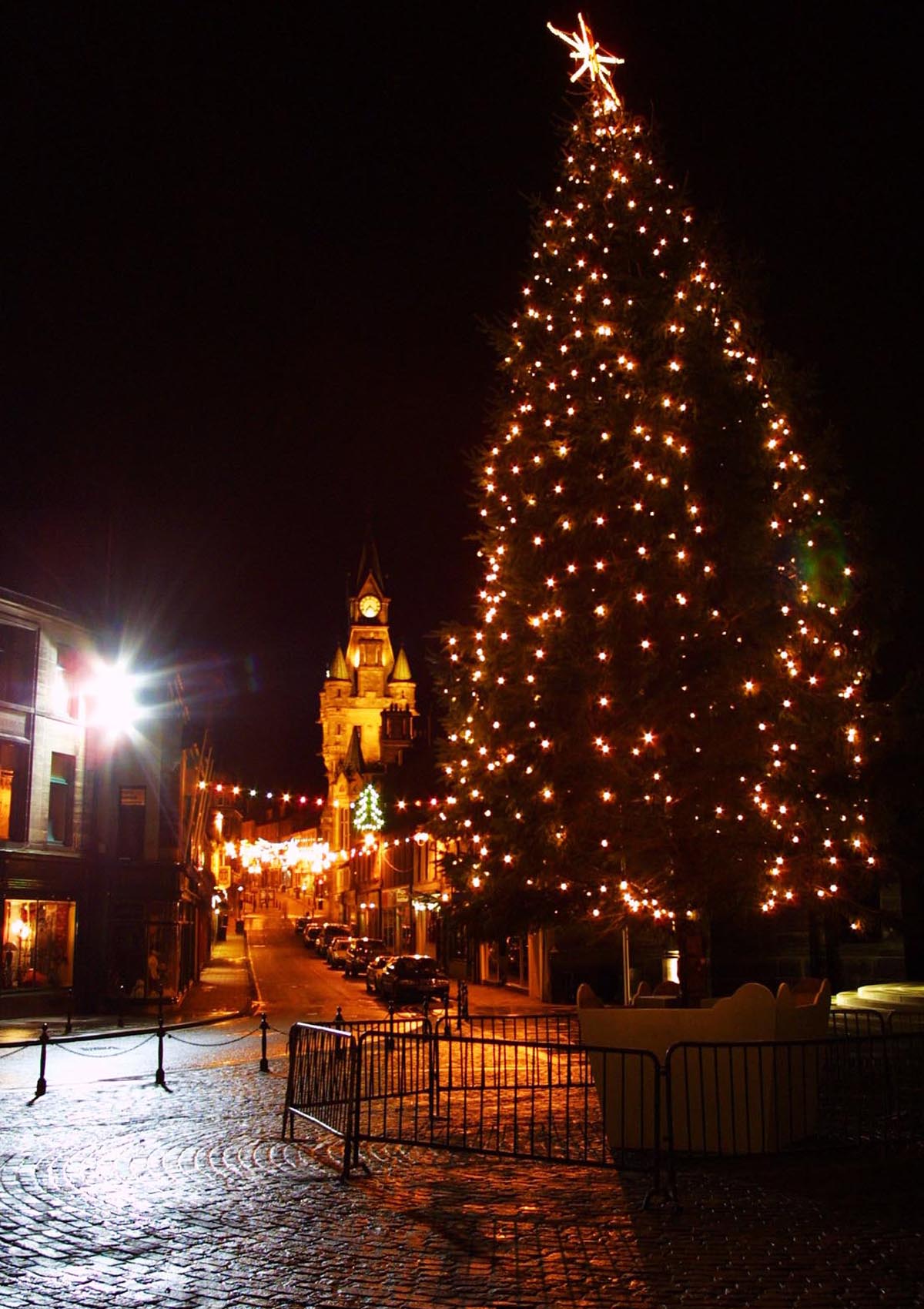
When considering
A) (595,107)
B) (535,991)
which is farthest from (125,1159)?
(535,991)

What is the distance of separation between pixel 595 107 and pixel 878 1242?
54.1 ft

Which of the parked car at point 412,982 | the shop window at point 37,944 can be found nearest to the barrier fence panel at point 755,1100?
the parked car at point 412,982

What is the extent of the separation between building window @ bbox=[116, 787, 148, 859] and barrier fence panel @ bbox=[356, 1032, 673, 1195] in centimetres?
2036

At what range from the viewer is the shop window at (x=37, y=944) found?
3095 centimetres

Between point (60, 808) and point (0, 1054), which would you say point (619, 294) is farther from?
point (60, 808)

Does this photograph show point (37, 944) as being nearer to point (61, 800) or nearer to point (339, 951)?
point (61, 800)

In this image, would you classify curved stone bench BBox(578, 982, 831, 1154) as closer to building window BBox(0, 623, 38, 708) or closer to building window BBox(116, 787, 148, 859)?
building window BBox(0, 623, 38, 708)

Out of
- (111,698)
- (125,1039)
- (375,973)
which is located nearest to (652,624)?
(125,1039)

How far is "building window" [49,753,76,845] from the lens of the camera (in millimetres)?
33469

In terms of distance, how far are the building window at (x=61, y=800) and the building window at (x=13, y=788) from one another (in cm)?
110

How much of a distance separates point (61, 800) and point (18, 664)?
4250 mm

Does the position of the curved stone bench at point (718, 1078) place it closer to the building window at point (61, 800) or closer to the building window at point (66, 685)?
the building window at point (61, 800)

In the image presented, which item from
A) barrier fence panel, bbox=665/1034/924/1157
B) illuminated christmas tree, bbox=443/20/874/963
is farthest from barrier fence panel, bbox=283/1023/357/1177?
illuminated christmas tree, bbox=443/20/874/963

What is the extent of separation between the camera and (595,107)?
18422 millimetres
